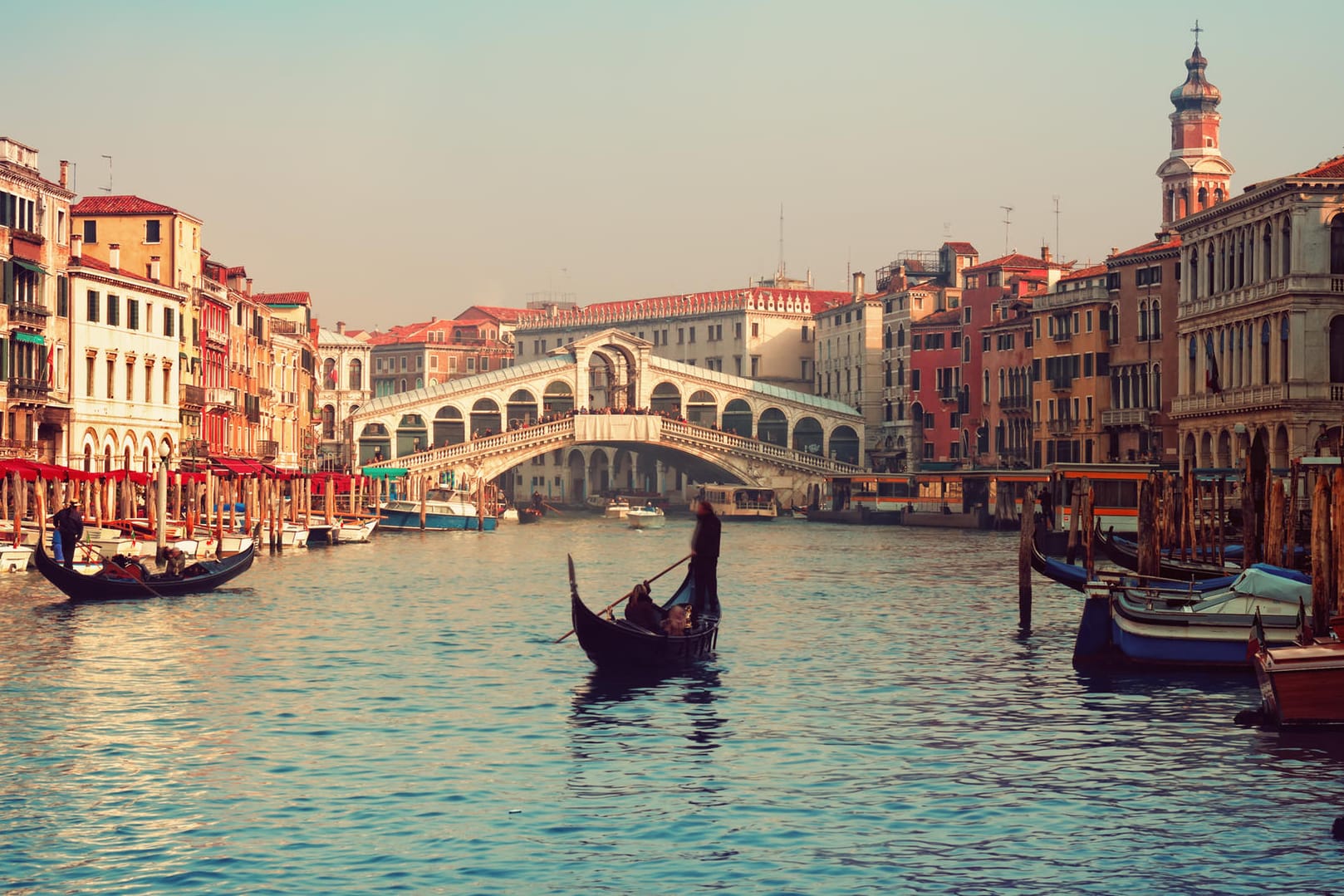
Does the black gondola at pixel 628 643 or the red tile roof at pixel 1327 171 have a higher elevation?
the red tile roof at pixel 1327 171

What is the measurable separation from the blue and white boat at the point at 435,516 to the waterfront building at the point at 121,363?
42.3 feet

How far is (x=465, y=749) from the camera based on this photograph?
1673 cm

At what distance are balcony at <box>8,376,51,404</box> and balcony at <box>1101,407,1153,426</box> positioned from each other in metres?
35.0

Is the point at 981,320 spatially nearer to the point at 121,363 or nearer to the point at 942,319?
the point at 942,319

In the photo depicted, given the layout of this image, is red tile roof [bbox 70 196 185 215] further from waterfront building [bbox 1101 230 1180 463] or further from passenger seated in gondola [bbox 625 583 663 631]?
passenger seated in gondola [bbox 625 583 663 631]

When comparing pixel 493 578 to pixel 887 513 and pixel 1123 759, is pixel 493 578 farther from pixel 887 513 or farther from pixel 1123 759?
pixel 887 513

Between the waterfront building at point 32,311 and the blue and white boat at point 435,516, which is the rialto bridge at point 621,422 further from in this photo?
the waterfront building at point 32,311

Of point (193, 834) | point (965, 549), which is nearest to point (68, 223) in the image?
point (965, 549)

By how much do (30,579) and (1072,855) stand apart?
27.7 meters

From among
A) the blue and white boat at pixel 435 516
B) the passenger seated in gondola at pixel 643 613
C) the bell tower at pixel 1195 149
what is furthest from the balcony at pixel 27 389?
the bell tower at pixel 1195 149

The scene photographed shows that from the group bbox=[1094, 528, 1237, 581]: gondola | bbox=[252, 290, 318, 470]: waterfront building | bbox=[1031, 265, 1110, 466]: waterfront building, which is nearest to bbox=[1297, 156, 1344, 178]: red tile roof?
bbox=[1094, 528, 1237, 581]: gondola

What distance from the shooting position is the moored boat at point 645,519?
7569cm

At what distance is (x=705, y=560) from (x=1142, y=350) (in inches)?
1744

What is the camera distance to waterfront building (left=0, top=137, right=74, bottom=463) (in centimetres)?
4378
